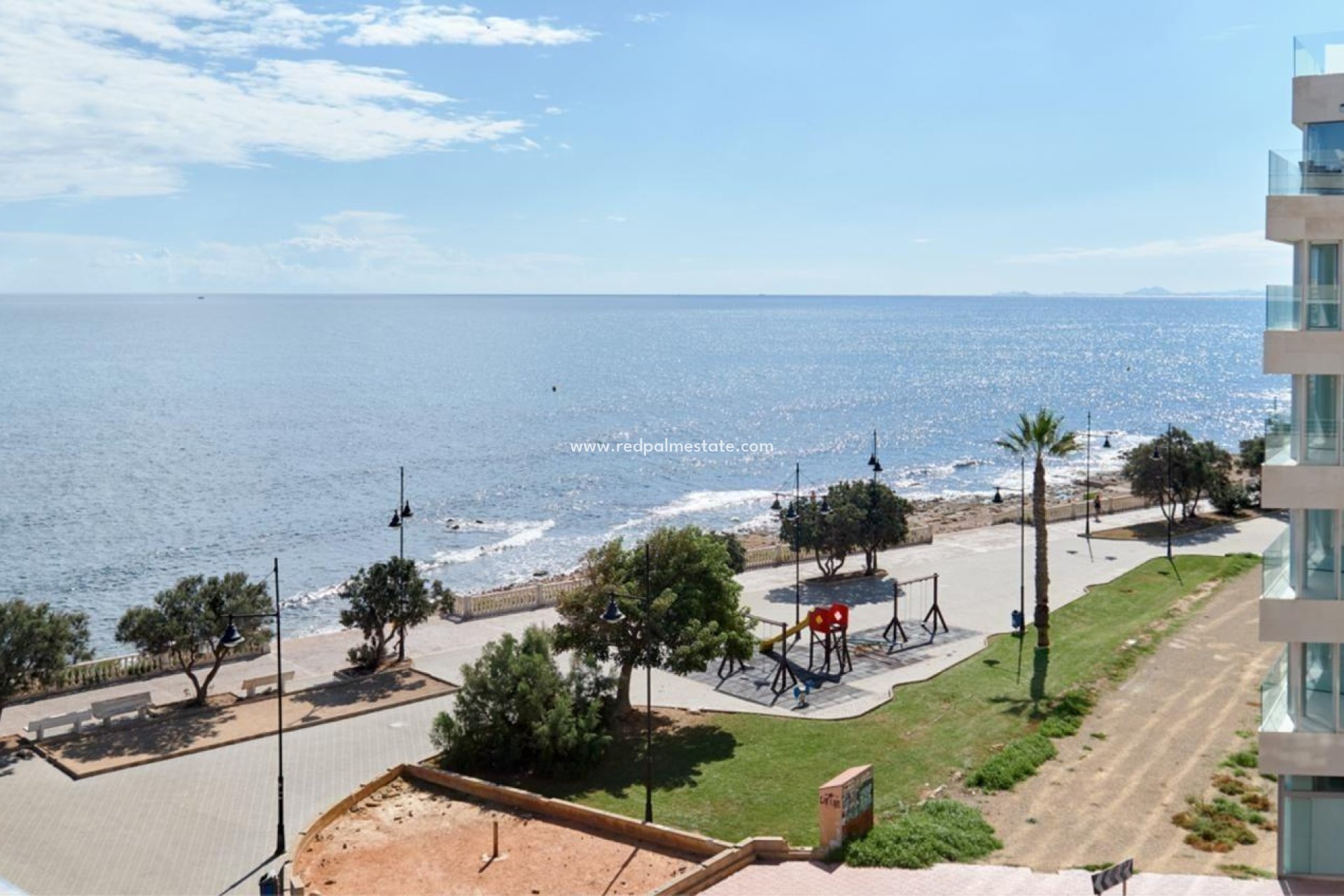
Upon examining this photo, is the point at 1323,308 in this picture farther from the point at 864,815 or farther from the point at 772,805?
the point at 772,805

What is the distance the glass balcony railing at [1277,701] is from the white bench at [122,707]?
2639 centimetres

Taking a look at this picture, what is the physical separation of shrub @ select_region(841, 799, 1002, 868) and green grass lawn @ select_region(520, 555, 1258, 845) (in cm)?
117

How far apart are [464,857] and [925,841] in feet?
28.2

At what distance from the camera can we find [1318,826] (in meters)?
17.9

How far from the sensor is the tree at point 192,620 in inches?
1187

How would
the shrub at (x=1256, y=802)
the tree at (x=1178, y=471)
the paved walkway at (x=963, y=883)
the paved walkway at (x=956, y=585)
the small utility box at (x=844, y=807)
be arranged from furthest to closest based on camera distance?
the tree at (x=1178, y=471)
the paved walkway at (x=956, y=585)
the shrub at (x=1256, y=802)
the small utility box at (x=844, y=807)
the paved walkway at (x=963, y=883)

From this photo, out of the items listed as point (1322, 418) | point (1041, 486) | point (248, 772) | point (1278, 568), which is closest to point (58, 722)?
point (248, 772)

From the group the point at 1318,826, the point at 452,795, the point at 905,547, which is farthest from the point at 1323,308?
the point at 905,547

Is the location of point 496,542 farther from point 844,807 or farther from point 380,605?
point 844,807

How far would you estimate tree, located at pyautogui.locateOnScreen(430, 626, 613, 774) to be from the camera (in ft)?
83.5

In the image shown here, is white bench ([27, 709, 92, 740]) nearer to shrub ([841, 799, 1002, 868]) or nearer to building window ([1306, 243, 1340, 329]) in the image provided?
shrub ([841, 799, 1002, 868])

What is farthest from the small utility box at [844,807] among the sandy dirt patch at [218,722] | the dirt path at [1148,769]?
the sandy dirt patch at [218,722]

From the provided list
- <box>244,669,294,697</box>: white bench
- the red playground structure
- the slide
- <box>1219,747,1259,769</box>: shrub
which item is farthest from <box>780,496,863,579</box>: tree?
<box>1219,747,1259,769</box>: shrub

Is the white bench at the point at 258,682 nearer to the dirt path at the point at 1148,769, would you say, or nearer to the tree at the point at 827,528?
the tree at the point at 827,528
